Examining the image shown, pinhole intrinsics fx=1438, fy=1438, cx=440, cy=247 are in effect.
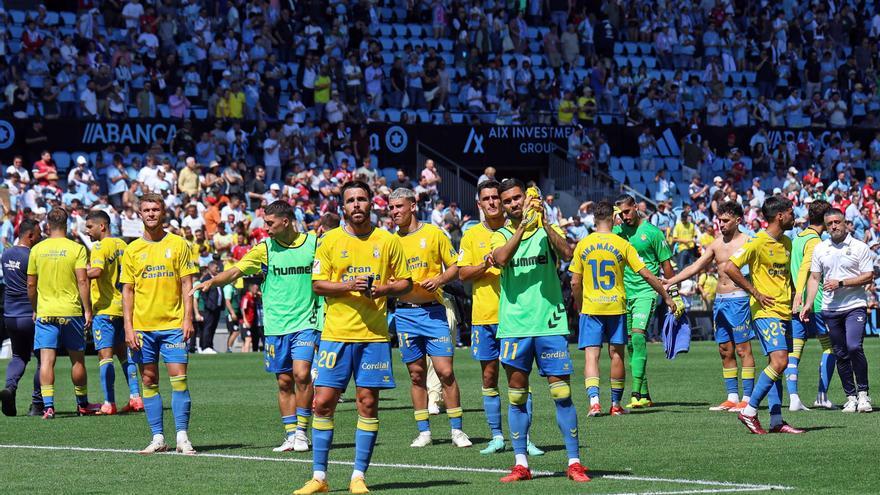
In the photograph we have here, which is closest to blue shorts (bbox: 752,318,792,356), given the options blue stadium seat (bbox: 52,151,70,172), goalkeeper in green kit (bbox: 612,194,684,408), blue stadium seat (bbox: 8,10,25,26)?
goalkeeper in green kit (bbox: 612,194,684,408)

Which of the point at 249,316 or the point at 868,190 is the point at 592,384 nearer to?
the point at 249,316

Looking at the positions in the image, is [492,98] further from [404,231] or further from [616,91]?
[404,231]

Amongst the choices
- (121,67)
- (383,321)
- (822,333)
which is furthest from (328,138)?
(383,321)

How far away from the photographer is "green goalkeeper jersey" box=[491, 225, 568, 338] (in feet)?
34.8

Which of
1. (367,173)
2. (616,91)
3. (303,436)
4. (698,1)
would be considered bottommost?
(303,436)

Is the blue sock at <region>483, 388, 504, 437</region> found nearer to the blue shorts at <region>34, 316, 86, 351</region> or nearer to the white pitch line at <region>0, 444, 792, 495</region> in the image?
the white pitch line at <region>0, 444, 792, 495</region>

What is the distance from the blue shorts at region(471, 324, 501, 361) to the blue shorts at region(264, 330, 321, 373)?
145 cm

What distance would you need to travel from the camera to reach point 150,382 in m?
12.6

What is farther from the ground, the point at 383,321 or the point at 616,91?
the point at 616,91

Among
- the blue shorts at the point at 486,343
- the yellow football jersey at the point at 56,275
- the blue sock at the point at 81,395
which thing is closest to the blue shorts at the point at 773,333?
the blue shorts at the point at 486,343

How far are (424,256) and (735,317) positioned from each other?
3.97 metres

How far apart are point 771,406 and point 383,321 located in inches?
190

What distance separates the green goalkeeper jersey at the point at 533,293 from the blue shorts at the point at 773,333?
3.53 metres

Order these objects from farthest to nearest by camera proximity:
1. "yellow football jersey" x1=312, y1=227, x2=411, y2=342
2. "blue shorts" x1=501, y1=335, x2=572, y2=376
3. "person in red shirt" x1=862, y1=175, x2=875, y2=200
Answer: "person in red shirt" x1=862, y1=175, x2=875, y2=200
"blue shorts" x1=501, y1=335, x2=572, y2=376
"yellow football jersey" x1=312, y1=227, x2=411, y2=342
